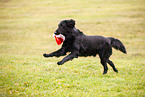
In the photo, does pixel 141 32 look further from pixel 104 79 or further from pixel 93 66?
pixel 104 79

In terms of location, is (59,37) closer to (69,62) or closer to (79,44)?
(79,44)

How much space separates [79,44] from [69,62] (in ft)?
12.9

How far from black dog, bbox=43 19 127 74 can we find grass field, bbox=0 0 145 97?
118 centimetres

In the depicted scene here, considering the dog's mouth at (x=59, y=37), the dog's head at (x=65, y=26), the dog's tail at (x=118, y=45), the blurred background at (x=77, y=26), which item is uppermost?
the dog's head at (x=65, y=26)

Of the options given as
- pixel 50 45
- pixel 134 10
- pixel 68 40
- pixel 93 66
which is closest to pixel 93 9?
pixel 134 10

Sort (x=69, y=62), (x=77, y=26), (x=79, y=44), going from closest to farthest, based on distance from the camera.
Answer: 1. (x=79, y=44)
2. (x=69, y=62)
3. (x=77, y=26)

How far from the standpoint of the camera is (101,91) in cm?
695

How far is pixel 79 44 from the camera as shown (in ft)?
26.3

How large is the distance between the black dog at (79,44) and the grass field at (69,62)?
1179mm

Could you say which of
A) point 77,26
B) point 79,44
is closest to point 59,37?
point 79,44

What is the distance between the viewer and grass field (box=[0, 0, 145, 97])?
281 inches

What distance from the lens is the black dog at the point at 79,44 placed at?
7637mm

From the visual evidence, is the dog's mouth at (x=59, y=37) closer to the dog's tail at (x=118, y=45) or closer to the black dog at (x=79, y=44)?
the black dog at (x=79, y=44)

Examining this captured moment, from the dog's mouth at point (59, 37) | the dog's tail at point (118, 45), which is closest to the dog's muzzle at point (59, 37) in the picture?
the dog's mouth at point (59, 37)
